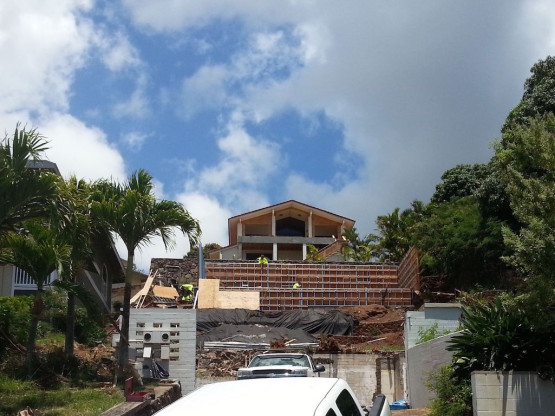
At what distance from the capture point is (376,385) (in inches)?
821

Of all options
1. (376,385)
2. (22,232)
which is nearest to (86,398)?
(22,232)

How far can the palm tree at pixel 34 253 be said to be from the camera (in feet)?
46.0

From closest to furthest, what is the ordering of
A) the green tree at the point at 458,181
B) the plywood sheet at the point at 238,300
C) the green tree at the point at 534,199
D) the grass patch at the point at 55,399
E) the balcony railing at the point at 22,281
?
1. the green tree at the point at 534,199
2. the grass patch at the point at 55,399
3. the balcony railing at the point at 22,281
4. the plywood sheet at the point at 238,300
5. the green tree at the point at 458,181

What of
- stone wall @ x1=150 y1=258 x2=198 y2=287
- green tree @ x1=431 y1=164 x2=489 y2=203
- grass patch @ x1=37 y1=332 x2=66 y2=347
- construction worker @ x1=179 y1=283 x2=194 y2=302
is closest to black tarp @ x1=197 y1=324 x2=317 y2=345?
grass patch @ x1=37 y1=332 x2=66 y2=347

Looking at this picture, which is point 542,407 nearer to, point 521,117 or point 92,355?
point 92,355

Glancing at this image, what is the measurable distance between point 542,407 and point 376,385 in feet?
34.6

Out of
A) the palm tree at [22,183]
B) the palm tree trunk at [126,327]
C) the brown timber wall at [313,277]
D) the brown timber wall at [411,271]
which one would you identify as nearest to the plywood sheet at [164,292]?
the brown timber wall at [313,277]

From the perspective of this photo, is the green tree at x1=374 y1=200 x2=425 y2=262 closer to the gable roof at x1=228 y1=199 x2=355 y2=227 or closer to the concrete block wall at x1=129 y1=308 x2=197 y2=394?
the gable roof at x1=228 y1=199 x2=355 y2=227

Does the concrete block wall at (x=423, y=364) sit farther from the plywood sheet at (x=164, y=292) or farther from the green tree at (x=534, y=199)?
the plywood sheet at (x=164, y=292)

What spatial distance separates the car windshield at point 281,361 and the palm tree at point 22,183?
6255 millimetres

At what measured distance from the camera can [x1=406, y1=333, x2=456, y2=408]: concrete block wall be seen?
1507 cm

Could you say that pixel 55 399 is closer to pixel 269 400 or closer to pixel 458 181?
pixel 269 400

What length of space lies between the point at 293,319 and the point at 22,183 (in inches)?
741

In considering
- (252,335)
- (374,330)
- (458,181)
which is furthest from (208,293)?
(458,181)
